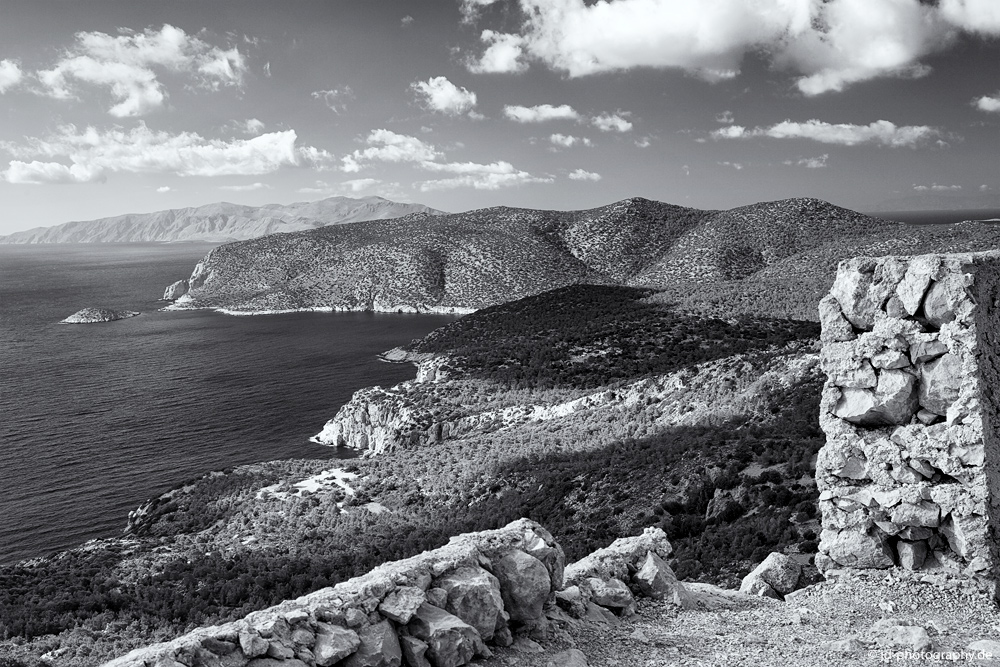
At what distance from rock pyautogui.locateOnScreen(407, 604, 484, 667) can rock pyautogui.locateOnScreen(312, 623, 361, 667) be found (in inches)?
26.6

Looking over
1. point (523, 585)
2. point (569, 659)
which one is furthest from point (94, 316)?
point (569, 659)

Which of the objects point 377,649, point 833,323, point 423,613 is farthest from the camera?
point 833,323

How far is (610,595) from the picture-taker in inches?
369

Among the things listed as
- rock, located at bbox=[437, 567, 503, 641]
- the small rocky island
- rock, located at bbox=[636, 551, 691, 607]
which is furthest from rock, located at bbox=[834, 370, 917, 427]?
the small rocky island

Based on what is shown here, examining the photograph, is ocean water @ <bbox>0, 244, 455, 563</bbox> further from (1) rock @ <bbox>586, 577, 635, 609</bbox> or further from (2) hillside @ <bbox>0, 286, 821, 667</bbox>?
(1) rock @ <bbox>586, 577, 635, 609</bbox>

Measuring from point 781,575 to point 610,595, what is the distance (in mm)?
4323

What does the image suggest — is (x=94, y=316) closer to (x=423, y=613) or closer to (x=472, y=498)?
(x=472, y=498)

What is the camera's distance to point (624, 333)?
67.8m

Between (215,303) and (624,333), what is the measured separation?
11159 cm

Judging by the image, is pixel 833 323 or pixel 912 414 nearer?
pixel 912 414

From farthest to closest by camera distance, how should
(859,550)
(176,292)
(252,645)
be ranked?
(176,292) < (859,550) < (252,645)

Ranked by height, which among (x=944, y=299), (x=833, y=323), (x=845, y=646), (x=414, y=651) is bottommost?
(x=845, y=646)

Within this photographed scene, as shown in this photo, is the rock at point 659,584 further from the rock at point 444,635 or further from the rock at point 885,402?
the rock at point 885,402

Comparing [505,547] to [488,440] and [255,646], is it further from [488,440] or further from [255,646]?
[488,440]
